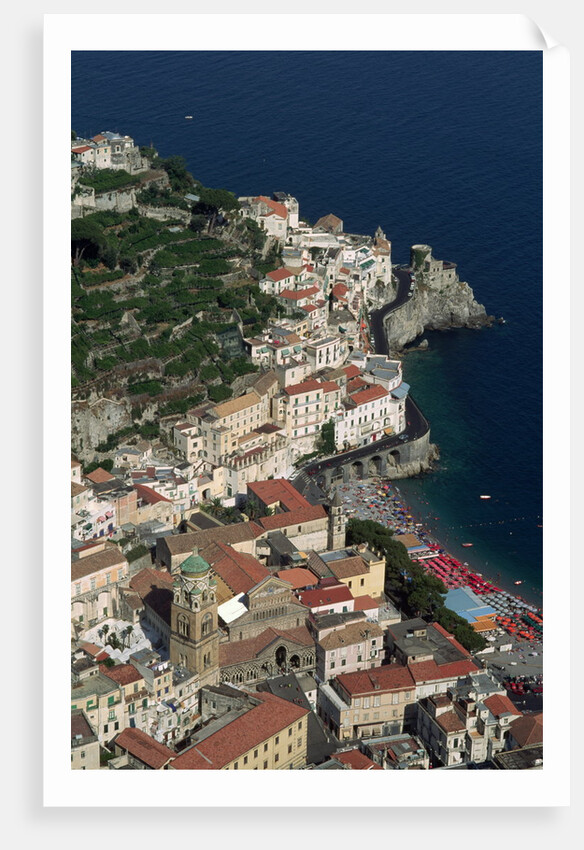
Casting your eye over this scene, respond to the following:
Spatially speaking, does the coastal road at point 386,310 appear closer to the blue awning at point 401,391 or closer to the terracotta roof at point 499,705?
the blue awning at point 401,391

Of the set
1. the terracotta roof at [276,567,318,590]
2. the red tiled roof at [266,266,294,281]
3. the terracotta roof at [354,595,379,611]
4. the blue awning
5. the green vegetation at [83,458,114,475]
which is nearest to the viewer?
the terracotta roof at [354,595,379,611]

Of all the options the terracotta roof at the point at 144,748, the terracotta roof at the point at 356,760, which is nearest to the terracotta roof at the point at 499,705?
the terracotta roof at the point at 356,760

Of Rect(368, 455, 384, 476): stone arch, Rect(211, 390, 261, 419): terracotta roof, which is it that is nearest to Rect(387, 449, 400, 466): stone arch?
Rect(368, 455, 384, 476): stone arch

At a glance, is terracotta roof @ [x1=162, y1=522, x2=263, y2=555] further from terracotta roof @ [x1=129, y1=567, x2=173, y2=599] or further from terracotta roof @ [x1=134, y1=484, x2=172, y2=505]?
terracotta roof @ [x1=134, y1=484, x2=172, y2=505]

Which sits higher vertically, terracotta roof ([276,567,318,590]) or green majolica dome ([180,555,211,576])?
green majolica dome ([180,555,211,576])

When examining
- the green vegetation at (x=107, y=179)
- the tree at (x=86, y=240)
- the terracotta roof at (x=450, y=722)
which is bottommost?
the terracotta roof at (x=450, y=722)

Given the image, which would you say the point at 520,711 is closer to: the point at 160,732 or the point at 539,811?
the point at 160,732

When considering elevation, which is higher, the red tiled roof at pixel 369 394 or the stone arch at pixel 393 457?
the red tiled roof at pixel 369 394
